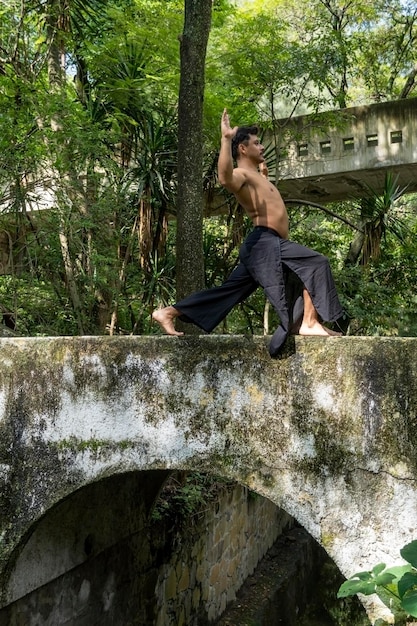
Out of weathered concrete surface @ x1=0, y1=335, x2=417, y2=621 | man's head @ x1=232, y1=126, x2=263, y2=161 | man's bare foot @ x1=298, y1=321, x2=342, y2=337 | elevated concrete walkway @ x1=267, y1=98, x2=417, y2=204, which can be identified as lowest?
weathered concrete surface @ x1=0, y1=335, x2=417, y2=621

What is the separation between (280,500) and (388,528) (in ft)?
1.72

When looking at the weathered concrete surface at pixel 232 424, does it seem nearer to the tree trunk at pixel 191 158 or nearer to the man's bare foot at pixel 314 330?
the man's bare foot at pixel 314 330

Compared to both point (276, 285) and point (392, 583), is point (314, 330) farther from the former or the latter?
point (392, 583)

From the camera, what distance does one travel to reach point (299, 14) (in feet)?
37.7

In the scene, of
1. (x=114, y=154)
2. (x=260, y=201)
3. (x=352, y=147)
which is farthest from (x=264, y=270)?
(x=352, y=147)

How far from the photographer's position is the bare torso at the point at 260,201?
348cm

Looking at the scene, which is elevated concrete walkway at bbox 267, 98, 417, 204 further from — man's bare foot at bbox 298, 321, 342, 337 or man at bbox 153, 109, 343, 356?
man's bare foot at bbox 298, 321, 342, 337

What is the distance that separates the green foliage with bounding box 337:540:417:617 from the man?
109 cm

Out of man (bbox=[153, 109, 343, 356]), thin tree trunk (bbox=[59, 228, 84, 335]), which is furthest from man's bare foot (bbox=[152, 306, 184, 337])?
thin tree trunk (bbox=[59, 228, 84, 335])

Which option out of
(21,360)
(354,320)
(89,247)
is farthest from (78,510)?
(354,320)

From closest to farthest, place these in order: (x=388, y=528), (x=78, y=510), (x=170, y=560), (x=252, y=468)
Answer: (x=388, y=528)
(x=252, y=468)
(x=78, y=510)
(x=170, y=560)

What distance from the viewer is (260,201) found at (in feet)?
11.5

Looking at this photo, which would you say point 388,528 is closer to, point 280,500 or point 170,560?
point 280,500

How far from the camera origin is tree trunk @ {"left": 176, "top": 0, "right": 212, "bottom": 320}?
16.3 ft
